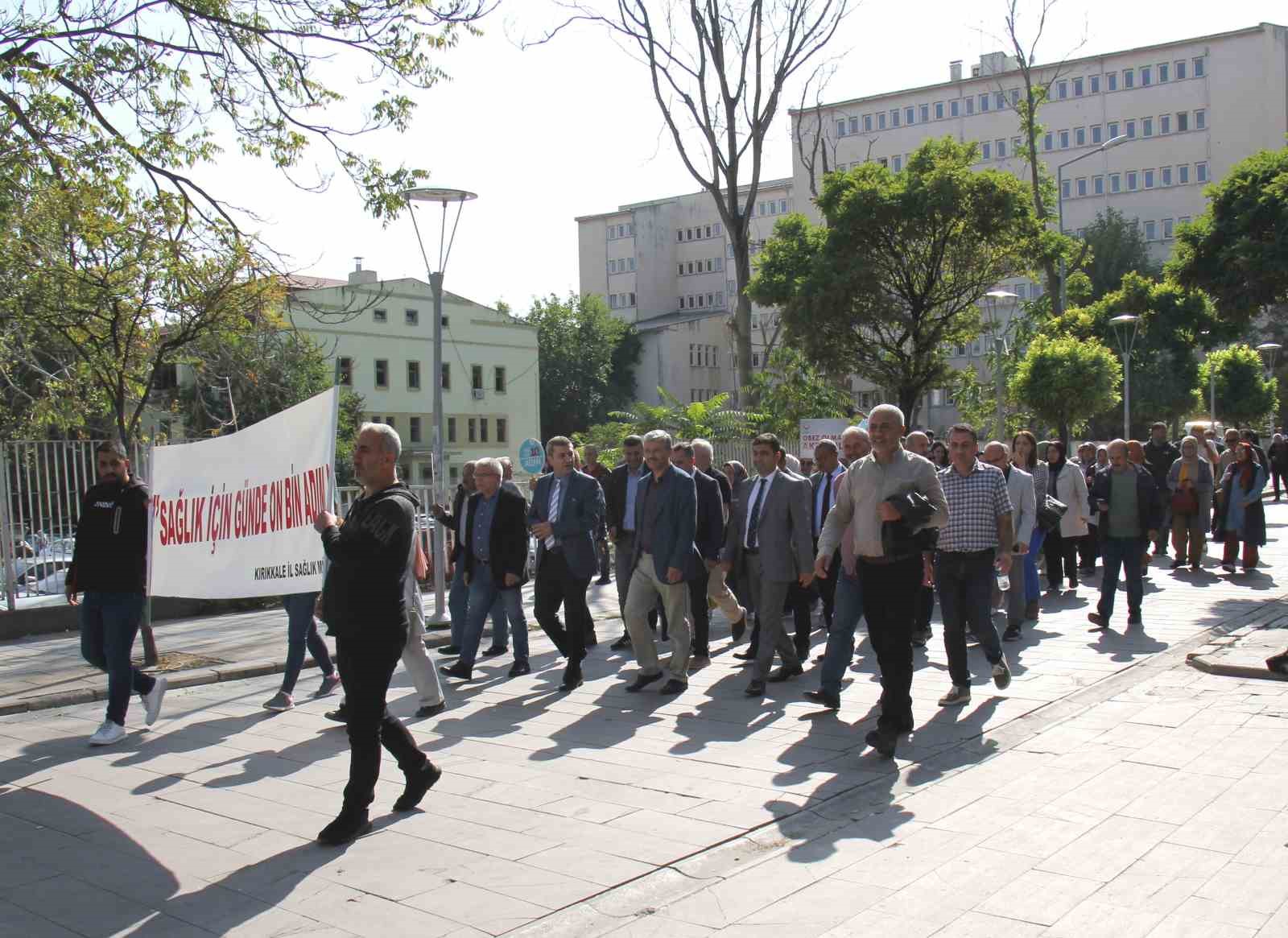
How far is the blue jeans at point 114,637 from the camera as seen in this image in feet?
25.6

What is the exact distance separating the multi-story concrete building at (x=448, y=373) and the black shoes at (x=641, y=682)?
53611 mm

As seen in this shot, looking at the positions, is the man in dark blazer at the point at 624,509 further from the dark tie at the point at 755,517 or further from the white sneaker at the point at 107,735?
the white sneaker at the point at 107,735

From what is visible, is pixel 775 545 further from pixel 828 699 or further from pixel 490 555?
pixel 490 555

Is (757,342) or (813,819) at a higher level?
(757,342)

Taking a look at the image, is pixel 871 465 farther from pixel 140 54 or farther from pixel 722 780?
pixel 140 54

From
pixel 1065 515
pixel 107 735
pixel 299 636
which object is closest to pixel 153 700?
pixel 107 735

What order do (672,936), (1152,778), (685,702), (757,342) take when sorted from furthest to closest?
(757,342) → (685,702) → (1152,778) → (672,936)

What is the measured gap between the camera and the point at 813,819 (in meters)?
5.75

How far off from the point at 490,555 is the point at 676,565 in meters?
1.96

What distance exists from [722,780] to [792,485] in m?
2.98

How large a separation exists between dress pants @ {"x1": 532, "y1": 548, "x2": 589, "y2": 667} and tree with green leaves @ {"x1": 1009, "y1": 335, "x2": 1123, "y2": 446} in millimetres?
21409

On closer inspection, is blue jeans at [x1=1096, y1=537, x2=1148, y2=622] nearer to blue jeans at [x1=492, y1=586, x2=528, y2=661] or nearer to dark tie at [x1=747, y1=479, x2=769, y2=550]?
dark tie at [x1=747, y1=479, x2=769, y2=550]

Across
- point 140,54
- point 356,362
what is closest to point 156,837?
point 140,54

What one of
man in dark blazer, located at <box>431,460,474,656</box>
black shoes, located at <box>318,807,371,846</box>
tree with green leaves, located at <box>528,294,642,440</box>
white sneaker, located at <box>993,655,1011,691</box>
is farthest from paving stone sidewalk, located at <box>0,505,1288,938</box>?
tree with green leaves, located at <box>528,294,642,440</box>
